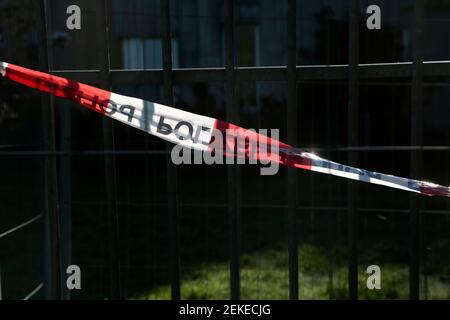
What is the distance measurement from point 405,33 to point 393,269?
13.1 feet

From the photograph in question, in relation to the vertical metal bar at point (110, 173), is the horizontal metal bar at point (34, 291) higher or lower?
lower

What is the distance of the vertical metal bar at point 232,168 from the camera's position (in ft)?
13.0

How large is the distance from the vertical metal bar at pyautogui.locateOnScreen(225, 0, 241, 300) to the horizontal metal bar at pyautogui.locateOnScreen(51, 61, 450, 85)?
24cm

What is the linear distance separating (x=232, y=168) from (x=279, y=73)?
868 millimetres

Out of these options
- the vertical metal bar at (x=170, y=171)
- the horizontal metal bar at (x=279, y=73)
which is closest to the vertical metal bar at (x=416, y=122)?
the horizontal metal bar at (x=279, y=73)

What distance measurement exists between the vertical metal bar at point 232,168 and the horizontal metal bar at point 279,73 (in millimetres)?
238

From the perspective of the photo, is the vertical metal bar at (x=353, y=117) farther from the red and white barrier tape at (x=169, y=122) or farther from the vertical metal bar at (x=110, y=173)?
the vertical metal bar at (x=110, y=173)

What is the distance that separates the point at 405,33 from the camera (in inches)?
355

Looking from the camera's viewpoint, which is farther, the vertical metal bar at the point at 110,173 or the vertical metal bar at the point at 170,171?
the vertical metal bar at the point at 110,173

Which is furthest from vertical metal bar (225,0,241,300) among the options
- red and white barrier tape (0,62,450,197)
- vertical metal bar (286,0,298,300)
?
vertical metal bar (286,0,298,300)

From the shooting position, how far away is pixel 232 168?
4.02m

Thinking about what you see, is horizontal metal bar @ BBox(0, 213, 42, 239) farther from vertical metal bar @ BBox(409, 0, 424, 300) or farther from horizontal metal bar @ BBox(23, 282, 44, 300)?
vertical metal bar @ BBox(409, 0, 424, 300)
